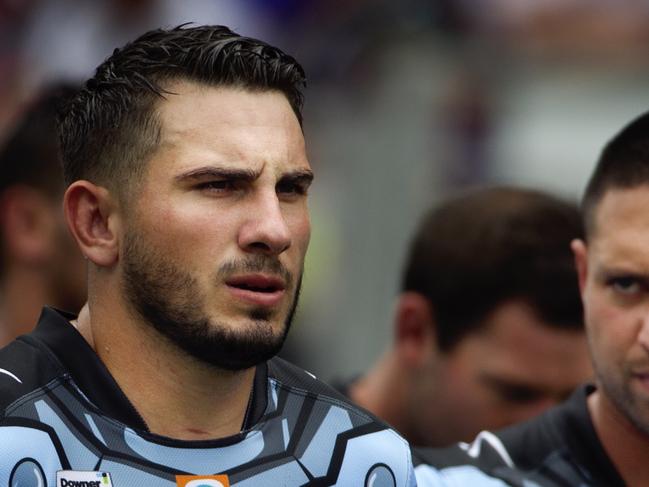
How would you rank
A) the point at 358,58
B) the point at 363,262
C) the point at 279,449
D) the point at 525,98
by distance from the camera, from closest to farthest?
the point at 279,449, the point at 363,262, the point at 358,58, the point at 525,98

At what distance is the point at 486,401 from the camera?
5766 mm

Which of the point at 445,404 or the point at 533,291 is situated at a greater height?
the point at 533,291

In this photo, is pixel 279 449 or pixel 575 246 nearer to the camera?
pixel 279 449

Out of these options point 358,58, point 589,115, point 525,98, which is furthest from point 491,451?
point 589,115

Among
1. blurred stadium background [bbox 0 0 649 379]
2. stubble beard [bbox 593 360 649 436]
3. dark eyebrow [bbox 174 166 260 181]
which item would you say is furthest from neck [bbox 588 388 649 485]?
blurred stadium background [bbox 0 0 649 379]

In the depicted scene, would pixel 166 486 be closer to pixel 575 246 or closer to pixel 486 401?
pixel 575 246

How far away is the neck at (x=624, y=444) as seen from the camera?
15.2 feet

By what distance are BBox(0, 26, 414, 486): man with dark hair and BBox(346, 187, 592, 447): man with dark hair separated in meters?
2.20

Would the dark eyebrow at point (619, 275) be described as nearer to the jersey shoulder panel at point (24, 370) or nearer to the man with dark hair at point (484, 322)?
the man with dark hair at point (484, 322)

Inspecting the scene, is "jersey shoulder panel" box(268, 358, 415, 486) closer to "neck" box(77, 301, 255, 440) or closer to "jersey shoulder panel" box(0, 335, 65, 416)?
"neck" box(77, 301, 255, 440)

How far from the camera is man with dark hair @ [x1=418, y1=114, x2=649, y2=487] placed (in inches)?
173

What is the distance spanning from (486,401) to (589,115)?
9384 mm

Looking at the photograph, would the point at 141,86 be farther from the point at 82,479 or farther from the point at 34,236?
the point at 34,236

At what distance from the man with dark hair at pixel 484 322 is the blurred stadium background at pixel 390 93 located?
1.54m
